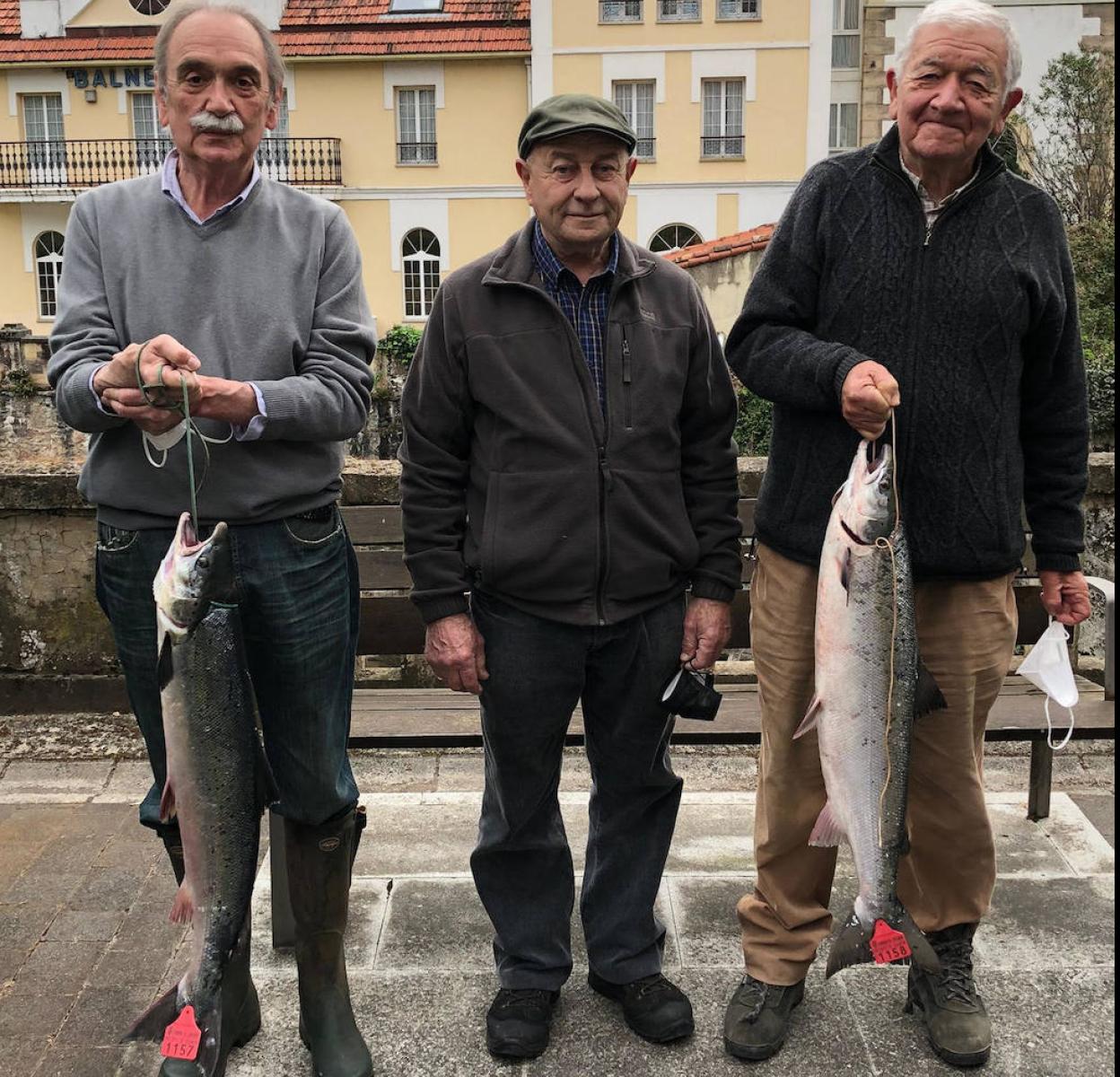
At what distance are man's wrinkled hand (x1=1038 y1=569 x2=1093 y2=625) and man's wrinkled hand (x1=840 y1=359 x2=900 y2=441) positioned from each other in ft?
2.58

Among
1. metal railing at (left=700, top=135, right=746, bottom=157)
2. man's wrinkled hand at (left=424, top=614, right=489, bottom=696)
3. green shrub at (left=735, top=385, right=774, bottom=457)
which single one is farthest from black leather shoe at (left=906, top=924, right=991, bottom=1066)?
metal railing at (left=700, top=135, right=746, bottom=157)

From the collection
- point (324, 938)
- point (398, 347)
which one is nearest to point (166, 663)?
point (324, 938)

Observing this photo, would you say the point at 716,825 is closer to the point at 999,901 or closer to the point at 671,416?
the point at 999,901

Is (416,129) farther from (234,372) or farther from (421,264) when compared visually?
(234,372)

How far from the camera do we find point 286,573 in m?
2.75

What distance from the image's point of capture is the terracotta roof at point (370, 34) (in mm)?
27109

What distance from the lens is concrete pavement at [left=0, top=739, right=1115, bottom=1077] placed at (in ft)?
10.0

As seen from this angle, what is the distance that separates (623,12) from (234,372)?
27826mm

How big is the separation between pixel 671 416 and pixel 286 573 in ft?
3.26

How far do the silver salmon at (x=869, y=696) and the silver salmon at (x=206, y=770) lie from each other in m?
1.29

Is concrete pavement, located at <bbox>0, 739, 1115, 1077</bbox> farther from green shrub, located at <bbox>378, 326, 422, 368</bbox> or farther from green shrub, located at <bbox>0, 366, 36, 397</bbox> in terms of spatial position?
green shrub, located at <bbox>0, 366, 36, 397</bbox>

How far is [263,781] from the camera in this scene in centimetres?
269

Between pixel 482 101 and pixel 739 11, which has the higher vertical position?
pixel 739 11

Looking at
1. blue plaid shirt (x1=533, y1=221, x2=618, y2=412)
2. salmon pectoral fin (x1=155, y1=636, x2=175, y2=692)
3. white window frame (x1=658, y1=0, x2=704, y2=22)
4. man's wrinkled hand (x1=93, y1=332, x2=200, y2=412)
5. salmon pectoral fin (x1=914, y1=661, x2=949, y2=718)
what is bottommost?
salmon pectoral fin (x1=914, y1=661, x2=949, y2=718)
